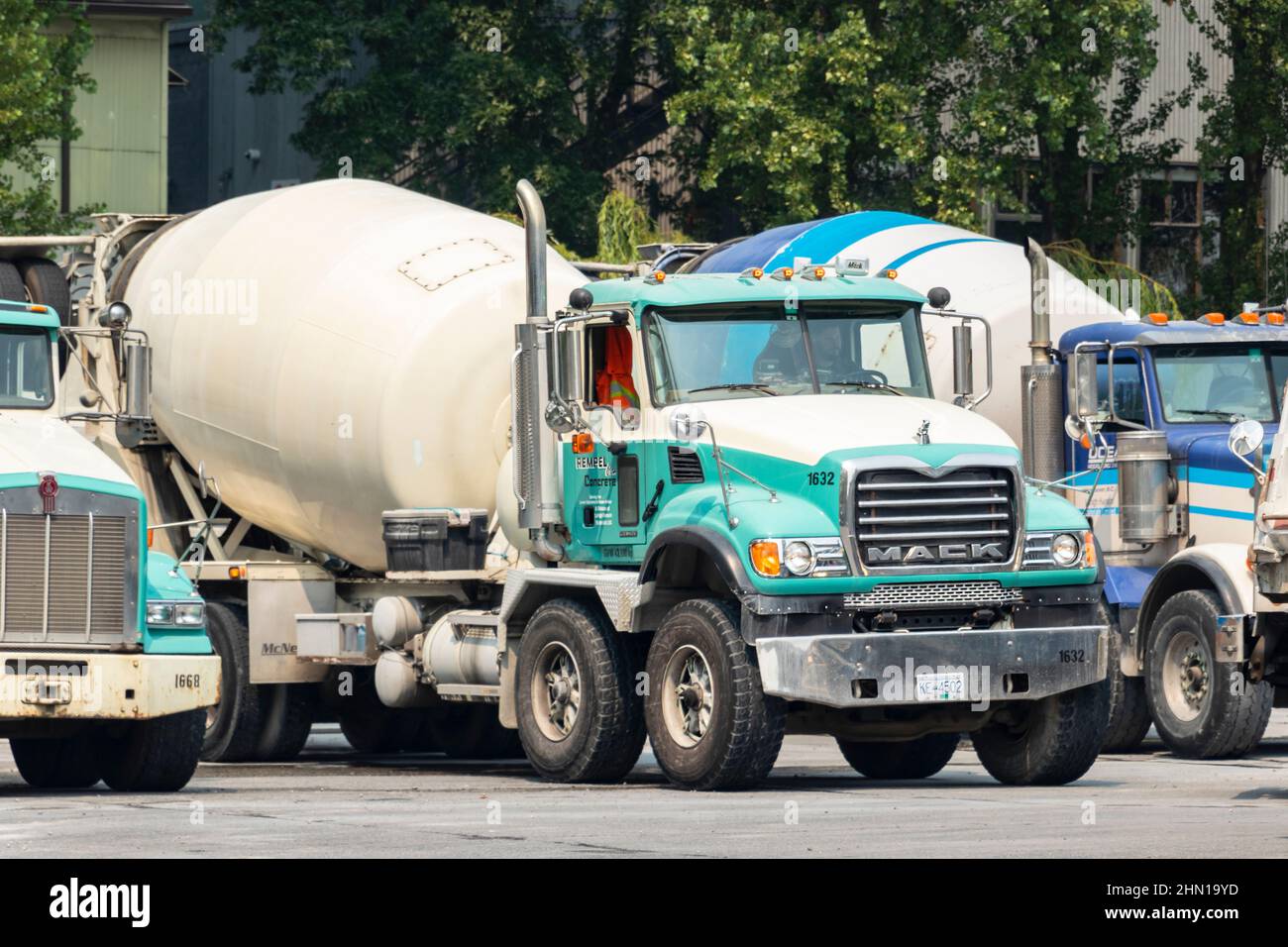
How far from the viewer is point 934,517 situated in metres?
15.0

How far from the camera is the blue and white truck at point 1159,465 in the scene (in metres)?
18.5

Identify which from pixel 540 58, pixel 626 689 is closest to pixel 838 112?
pixel 540 58

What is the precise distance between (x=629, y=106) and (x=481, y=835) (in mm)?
30787

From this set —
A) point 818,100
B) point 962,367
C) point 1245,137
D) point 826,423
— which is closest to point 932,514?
point 826,423

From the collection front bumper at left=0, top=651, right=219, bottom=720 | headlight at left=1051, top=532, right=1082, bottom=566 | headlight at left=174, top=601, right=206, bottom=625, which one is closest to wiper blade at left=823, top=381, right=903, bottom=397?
headlight at left=1051, top=532, right=1082, bottom=566

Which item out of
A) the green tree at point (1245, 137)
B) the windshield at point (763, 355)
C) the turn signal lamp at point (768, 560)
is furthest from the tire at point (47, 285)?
the green tree at point (1245, 137)

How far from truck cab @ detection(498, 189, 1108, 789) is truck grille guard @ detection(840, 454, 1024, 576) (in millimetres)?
14

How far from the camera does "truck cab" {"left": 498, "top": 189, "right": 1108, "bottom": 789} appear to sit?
14.8 m

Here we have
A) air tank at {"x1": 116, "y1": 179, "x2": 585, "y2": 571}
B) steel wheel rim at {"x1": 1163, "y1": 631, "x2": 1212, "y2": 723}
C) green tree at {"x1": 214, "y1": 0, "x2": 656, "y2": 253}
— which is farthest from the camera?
green tree at {"x1": 214, "y1": 0, "x2": 656, "y2": 253}

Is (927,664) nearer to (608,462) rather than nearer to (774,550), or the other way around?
(774,550)

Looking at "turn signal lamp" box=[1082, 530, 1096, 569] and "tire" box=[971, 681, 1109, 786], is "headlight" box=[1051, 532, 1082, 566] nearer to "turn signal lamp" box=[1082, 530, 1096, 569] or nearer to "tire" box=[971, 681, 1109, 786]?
"turn signal lamp" box=[1082, 530, 1096, 569]

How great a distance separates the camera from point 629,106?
42125mm

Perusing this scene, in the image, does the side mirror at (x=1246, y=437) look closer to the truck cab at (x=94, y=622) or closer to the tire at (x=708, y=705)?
the tire at (x=708, y=705)

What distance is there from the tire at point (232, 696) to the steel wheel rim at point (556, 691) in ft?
12.8
